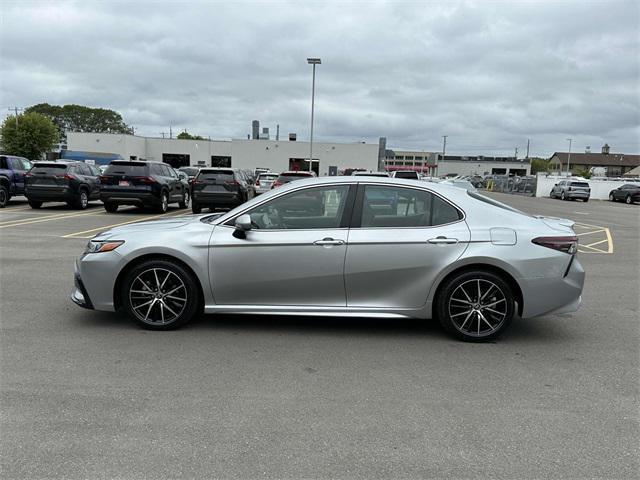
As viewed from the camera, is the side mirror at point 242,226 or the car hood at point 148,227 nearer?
the side mirror at point 242,226

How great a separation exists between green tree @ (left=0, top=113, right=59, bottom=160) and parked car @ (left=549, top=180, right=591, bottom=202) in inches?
2580

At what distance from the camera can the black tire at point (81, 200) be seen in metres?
18.2

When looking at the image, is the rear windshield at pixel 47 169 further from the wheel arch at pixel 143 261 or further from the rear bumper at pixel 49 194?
the wheel arch at pixel 143 261

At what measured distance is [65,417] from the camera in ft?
Result: 11.2

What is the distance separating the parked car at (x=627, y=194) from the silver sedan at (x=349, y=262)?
42877 mm

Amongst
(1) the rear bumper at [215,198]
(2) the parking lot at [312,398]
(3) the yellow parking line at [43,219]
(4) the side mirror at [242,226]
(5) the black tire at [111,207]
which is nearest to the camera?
(2) the parking lot at [312,398]

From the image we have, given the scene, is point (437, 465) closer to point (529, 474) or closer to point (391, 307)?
point (529, 474)

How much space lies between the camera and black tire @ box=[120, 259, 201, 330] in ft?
16.7

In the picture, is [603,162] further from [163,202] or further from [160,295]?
[160,295]

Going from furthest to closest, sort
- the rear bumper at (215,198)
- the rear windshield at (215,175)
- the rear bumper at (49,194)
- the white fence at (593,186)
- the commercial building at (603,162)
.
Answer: the commercial building at (603,162) < the white fence at (593,186) < the rear windshield at (215,175) < the rear bumper at (215,198) < the rear bumper at (49,194)

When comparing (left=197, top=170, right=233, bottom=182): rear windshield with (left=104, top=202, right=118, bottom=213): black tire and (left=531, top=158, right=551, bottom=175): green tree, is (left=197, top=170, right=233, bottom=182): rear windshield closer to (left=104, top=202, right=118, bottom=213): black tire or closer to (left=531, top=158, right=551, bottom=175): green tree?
(left=104, top=202, right=118, bottom=213): black tire

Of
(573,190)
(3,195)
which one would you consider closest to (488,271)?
(3,195)

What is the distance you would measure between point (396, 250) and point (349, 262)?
18.0 inches

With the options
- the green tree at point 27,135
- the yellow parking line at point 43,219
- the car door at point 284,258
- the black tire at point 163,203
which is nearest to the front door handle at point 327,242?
the car door at point 284,258
